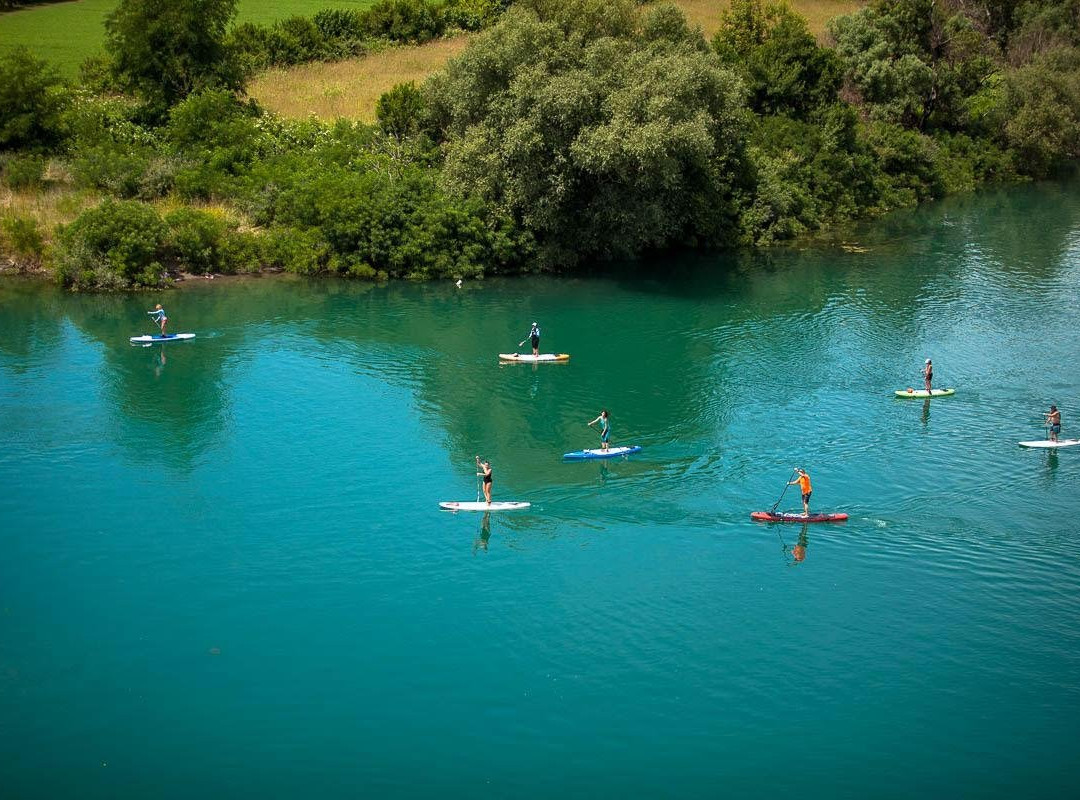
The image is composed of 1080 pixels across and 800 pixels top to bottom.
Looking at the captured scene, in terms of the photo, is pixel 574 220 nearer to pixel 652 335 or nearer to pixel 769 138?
pixel 652 335

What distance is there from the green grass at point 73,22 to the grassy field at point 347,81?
7660 millimetres

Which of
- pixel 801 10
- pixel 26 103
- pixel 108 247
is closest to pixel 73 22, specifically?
pixel 26 103

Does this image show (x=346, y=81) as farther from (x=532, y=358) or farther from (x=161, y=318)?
(x=532, y=358)

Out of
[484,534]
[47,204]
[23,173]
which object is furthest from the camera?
[23,173]

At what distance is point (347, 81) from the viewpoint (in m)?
86.4

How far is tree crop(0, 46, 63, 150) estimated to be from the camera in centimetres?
7012

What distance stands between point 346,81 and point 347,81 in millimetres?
81

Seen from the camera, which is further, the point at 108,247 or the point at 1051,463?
the point at 108,247

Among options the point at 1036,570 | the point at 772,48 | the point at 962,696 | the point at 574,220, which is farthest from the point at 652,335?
the point at 772,48

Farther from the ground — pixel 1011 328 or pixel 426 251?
pixel 426 251

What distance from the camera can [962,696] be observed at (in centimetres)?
2875

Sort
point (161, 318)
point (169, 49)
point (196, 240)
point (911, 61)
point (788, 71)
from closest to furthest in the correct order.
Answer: point (161, 318), point (196, 240), point (169, 49), point (788, 71), point (911, 61)

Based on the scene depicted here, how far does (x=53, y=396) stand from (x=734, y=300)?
36338 mm

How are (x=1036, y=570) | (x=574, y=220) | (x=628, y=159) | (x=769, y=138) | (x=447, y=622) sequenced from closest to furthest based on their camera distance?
(x=447, y=622)
(x=1036, y=570)
(x=628, y=159)
(x=574, y=220)
(x=769, y=138)
